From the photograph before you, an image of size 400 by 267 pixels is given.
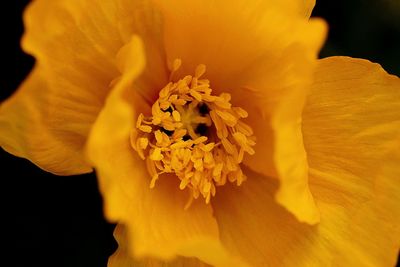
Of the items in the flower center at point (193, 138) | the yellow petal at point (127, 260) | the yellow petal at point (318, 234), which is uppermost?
the flower center at point (193, 138)

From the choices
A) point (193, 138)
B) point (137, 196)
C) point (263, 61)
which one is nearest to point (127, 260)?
point (137, 196)

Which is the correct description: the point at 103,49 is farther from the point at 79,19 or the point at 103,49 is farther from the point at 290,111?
the point at 290,111

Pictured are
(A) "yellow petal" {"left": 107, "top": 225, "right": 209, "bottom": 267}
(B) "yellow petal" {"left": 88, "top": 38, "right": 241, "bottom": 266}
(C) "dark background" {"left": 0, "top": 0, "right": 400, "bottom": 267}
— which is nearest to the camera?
(B) "yellow petal" {"left": 88, "top": 38, "right": 241, "bottom": 266}

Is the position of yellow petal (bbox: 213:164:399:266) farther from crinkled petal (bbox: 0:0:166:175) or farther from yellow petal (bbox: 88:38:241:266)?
crinkled petal (bbox: 0:0:166:175)

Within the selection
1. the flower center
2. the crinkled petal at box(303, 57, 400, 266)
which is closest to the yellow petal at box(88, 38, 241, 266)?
the flower center

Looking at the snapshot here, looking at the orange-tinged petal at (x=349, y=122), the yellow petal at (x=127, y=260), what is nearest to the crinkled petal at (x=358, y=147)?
the orange-tinged petal at (x=349, y=122)

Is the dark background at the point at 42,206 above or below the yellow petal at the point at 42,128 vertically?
below

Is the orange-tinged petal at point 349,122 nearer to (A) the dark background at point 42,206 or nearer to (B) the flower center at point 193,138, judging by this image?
(B) the flower center at point 193,138
